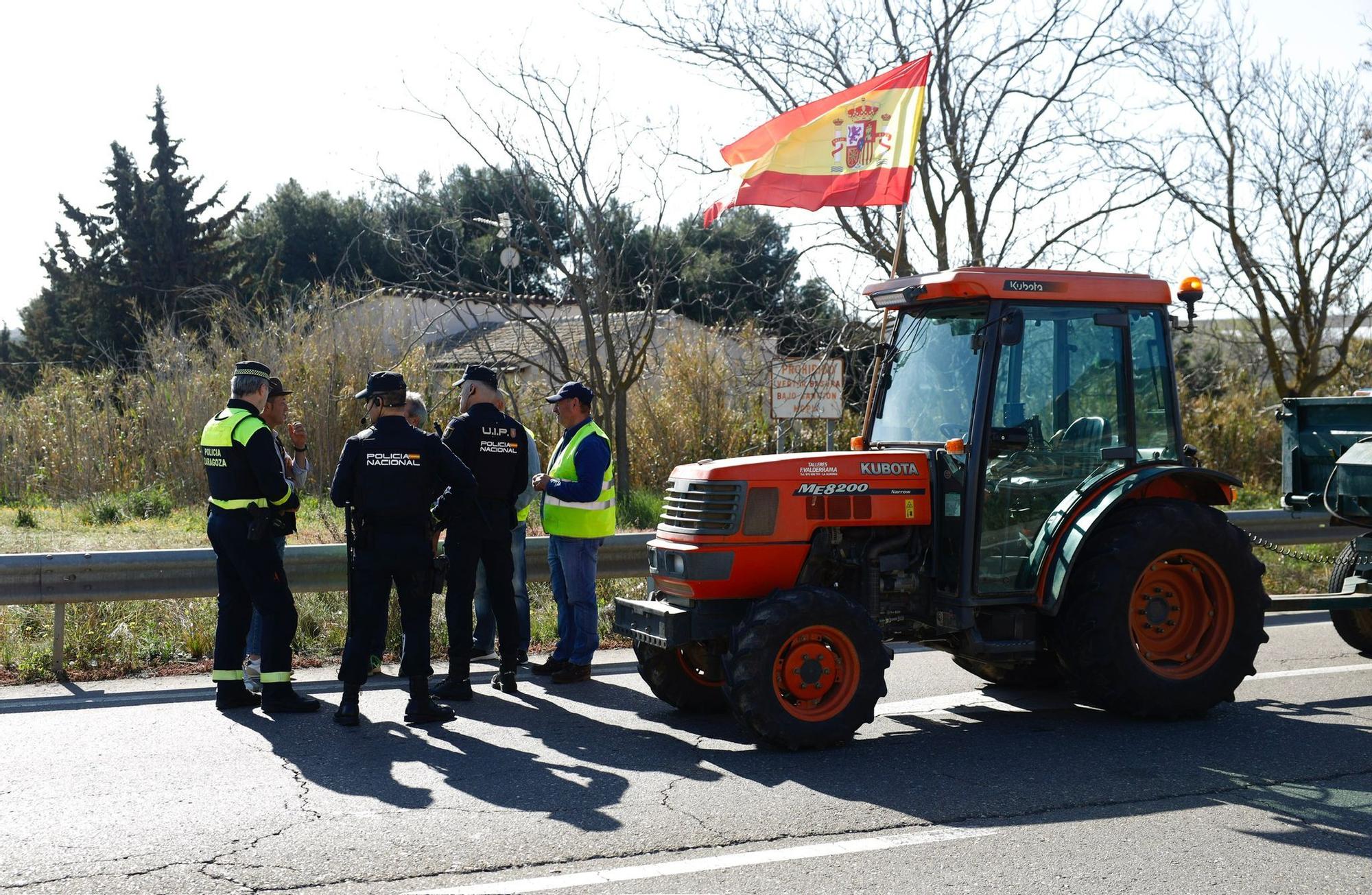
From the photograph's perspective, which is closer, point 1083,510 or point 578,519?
point 1083,510

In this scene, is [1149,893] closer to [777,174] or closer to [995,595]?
[995,595]

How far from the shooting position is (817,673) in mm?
6188

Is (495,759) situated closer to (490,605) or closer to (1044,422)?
(490,605)

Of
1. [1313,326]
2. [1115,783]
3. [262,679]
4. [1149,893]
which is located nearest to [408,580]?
[262,679]

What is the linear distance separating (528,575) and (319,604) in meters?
1.65

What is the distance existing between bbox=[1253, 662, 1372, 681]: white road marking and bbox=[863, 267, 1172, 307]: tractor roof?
266 centimetres

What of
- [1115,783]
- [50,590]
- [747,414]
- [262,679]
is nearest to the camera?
[1115,783]

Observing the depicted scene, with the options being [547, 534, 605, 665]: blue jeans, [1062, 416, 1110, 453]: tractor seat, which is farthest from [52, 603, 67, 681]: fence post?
[1062, 416, 1110, 453]: tractor seat

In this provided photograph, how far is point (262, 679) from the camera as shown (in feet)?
23.3

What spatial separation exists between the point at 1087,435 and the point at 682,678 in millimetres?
2625

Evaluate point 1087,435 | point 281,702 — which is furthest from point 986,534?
point 281,702

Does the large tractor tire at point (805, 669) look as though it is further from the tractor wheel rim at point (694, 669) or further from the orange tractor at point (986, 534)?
the tractor wheel rim at point (694, 669)

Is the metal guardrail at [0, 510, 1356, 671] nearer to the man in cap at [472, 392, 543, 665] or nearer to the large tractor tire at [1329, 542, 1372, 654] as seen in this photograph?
the man in cap at [472, 392, 543, 665]

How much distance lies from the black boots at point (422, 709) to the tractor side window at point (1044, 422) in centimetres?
302
